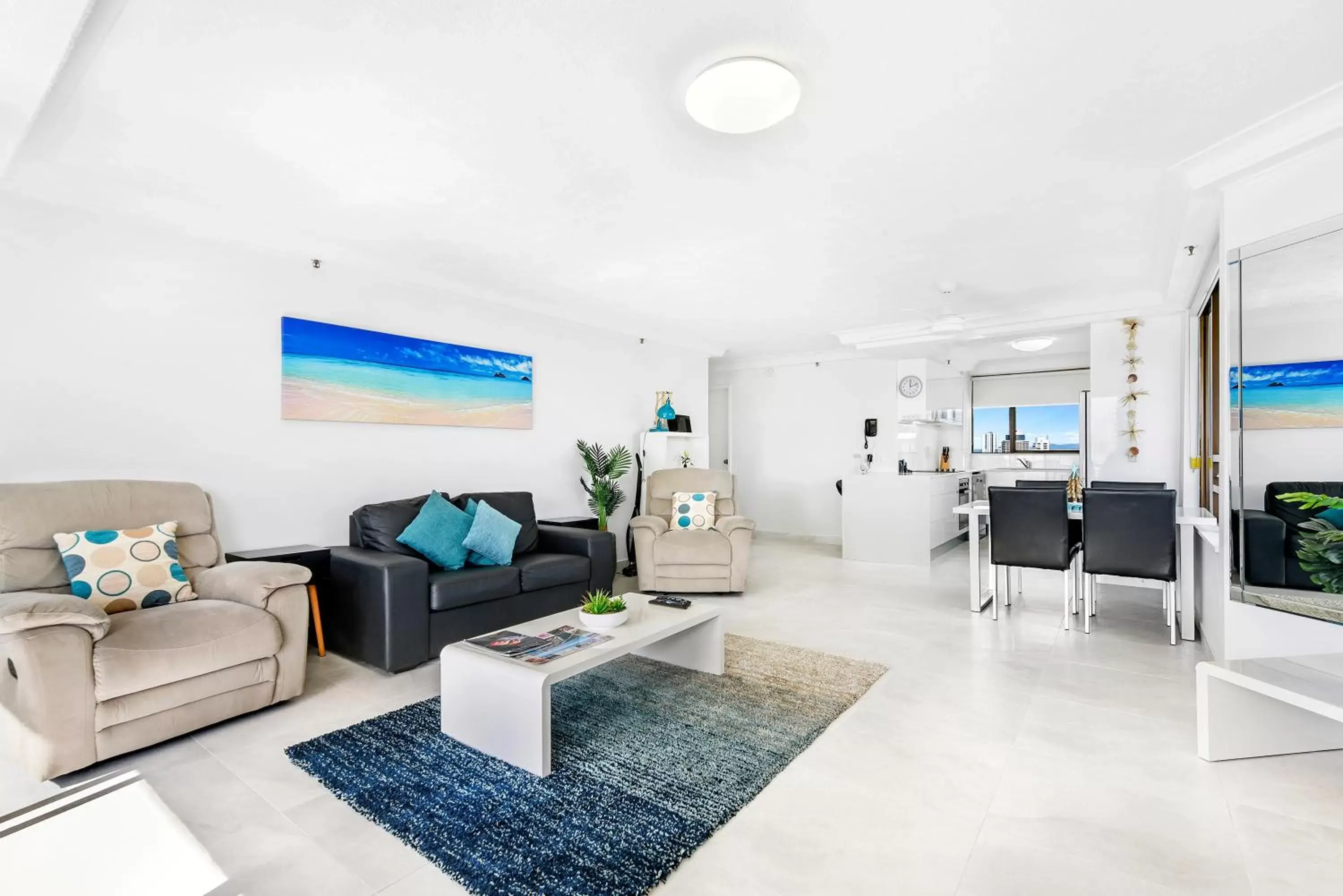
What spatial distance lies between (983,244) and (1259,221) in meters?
1.31

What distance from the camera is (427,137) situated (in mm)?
2535

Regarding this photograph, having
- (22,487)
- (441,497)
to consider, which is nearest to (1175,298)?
(441,497)

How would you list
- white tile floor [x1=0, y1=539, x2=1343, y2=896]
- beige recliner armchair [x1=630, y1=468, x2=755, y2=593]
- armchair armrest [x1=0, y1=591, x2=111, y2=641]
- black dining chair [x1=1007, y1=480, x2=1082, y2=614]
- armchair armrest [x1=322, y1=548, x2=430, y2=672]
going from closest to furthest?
1. white tile floor [x1=0, y1=539, x2=1343, y2=896]
2. armchair armrest [x1=0, y1=591, x2=111, y2=641]
3. armchair armrest [x1=322, y1=548, x2=430, y2=672]
4. black dining chair [x1=1007, y1=480, x2=1082, y2=614]
5. beige recliner armchair [x1=630, y1=468, x2=755, y2=593]

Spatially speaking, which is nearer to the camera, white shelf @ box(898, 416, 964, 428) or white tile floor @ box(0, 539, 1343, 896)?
white tile floor @ box(0, 539, 1343, 896)

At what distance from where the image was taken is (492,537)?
376cm

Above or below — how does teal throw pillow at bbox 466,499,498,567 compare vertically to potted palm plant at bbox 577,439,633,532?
below

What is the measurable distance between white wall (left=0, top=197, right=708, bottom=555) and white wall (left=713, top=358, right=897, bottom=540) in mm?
4183

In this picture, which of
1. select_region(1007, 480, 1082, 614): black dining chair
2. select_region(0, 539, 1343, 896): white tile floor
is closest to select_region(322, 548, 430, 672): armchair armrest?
select_region(0, 539, 1343, 896): white tile floor

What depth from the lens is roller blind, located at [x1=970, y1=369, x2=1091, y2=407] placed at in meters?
7.96

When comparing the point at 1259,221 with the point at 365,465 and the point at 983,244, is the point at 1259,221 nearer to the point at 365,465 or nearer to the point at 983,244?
the point at 983,244

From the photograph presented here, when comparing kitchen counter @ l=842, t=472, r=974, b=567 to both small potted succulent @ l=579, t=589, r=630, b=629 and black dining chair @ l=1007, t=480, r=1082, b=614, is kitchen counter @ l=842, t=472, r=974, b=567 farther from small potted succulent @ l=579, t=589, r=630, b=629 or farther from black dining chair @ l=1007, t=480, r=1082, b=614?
small potted succulent @ l=579, t=589, r=630, b=629

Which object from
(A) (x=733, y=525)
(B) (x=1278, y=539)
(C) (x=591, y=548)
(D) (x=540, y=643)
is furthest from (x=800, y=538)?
(D) (x=540, y=643)

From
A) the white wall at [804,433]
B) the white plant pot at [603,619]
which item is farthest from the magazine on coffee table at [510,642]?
the white wall at [804,433]

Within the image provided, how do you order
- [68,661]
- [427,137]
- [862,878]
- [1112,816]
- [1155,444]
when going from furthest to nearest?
[1155,444] < [427,137] < [68,661] < [1112,816] < [862,878]
